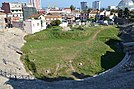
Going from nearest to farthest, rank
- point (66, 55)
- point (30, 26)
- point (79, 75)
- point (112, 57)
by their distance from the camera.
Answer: point (79, 75) → point (66, 55) → point (112, 57) → point (30, 26)

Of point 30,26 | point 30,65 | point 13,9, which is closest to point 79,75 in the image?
point 30,65

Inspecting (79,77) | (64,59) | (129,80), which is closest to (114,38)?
(64,59)

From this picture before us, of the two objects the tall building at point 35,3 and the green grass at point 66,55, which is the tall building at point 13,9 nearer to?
the green grass at point 66,55

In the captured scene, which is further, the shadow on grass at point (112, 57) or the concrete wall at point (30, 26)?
the concrete wall at point (30, 26)

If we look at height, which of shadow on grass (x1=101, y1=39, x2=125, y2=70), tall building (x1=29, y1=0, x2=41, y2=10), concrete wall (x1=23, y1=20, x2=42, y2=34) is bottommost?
shadow on grass (x1=101, y1=39, x2=125, y2=70)

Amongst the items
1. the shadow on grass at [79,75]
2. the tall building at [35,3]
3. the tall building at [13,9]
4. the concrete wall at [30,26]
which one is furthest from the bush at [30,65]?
the tall building at [35,3]

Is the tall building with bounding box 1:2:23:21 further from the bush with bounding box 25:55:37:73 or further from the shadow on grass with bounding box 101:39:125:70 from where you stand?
the bush with bounding box 25:55:37:73

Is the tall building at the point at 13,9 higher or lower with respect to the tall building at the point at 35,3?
lower

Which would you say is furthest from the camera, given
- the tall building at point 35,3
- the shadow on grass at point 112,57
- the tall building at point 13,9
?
the tall building at point 35,3

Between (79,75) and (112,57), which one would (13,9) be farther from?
(79,75)

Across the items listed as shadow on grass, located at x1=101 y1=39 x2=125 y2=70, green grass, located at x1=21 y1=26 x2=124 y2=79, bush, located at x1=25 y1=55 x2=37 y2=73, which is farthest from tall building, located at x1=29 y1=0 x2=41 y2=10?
bush, located at x1=25 y1=55 x2=37 y2=73
